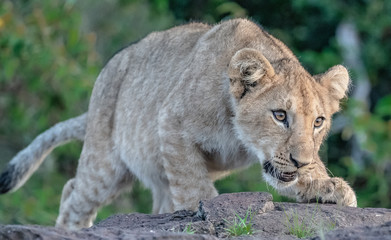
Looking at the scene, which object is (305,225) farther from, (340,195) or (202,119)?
(202,119)

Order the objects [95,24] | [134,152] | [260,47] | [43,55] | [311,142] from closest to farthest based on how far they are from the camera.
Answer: [311,142] < [260,47] < [134,152] < [43,55] < [95,24]

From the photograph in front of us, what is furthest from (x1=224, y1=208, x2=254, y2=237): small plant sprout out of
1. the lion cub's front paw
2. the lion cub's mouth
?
the lion cub's front paw

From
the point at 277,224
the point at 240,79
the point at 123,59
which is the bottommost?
the point at 277,224

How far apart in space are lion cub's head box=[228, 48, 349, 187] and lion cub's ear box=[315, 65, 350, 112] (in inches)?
2.7

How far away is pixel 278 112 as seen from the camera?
4836mm

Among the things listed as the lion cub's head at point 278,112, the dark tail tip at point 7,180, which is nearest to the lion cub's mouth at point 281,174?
the lion cub's head at point 278,112

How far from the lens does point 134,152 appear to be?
19.9ft

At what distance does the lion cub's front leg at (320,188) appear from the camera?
4.76 metres

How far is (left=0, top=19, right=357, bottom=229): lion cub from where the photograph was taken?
483cm

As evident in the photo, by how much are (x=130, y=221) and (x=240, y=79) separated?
1.20m

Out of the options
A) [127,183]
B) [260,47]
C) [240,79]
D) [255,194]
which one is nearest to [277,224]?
[255,194]

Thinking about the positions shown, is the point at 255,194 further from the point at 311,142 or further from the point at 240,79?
the point at 240,79

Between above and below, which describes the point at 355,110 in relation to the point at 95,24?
below

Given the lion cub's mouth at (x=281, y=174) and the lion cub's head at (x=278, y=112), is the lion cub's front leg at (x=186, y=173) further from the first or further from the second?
the lion cub's mouth at (x=281, y=174)
